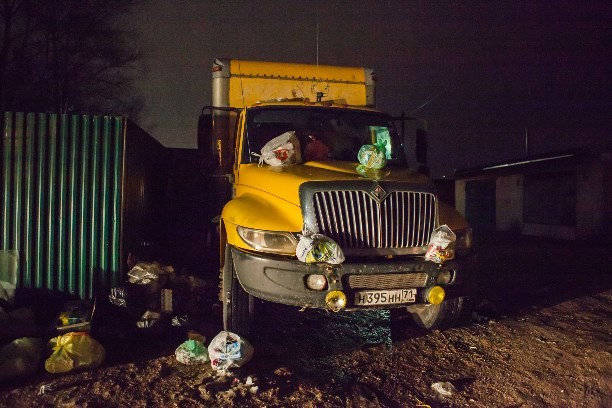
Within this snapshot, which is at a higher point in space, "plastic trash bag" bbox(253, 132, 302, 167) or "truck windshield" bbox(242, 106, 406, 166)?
"truck windshield" bbox(242, 106, 406, 166)

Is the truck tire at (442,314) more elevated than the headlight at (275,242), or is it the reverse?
the headlight at (275,242)

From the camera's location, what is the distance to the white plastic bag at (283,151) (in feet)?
15.4

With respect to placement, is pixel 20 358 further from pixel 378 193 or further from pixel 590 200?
pixel 590 200

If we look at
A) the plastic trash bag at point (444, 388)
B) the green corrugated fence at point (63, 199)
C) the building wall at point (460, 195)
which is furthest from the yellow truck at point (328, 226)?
the building wall at point (460, 195)

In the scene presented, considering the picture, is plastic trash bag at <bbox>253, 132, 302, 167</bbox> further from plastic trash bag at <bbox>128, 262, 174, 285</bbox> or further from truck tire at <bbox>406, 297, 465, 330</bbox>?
truck tire at <bbox>406, 297, 465, 330</bbox>

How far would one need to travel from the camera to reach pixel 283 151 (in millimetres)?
4688

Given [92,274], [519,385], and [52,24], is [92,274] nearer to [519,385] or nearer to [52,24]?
[519,385]

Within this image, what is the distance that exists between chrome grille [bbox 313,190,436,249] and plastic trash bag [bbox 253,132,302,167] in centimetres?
78

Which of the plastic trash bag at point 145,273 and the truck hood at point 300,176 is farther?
the plastic trash bag at point 145,273

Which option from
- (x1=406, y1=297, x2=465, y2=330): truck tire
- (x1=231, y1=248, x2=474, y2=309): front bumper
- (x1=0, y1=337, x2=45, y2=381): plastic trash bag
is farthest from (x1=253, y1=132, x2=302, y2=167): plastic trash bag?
(x1=0, y1=337, x2=45, y2=381): plastic trash bag

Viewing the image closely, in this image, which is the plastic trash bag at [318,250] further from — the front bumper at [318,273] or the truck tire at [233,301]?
the truck tire at [233,301]

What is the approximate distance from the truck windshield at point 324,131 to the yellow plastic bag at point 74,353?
2.34 meters

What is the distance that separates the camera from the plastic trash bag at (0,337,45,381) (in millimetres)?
3769

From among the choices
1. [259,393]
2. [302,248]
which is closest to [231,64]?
[302,248]
